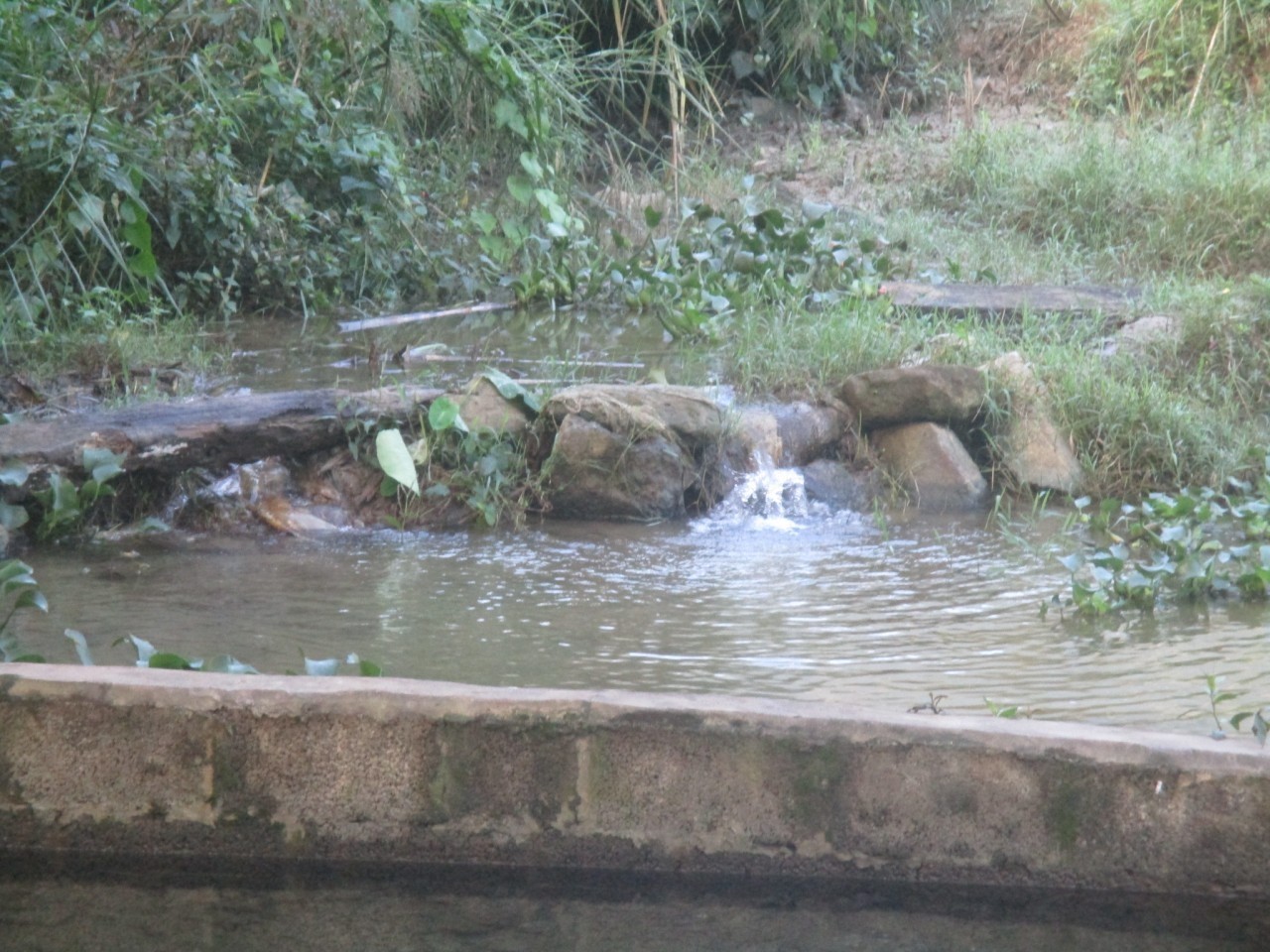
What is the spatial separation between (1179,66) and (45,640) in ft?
34.4

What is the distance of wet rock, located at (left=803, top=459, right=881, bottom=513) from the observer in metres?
5.49

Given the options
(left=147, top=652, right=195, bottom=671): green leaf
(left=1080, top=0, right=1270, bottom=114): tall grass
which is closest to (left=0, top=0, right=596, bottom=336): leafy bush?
(left=147, top=652, right=195, bottom=671): green leaf

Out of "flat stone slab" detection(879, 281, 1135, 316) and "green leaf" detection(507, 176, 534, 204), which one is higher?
"green leaf" detection(507, 176, 534, 204)

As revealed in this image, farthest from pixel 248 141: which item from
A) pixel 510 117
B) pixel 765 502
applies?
pixel 765 502

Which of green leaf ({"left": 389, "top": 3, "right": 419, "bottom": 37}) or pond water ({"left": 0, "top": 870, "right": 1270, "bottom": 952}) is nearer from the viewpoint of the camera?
pond water ({"left": 0, "top": 870, "right": 1270, "bottom": 952})

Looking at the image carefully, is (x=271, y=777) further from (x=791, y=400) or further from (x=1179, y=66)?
(x=1179, y=66)

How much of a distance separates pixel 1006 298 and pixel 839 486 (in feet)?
7.39

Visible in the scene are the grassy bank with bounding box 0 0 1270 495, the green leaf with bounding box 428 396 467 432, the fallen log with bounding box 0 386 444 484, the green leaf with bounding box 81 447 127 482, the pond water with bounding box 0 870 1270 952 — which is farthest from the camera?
the grassy bank with bounding box 0 0 1270 495

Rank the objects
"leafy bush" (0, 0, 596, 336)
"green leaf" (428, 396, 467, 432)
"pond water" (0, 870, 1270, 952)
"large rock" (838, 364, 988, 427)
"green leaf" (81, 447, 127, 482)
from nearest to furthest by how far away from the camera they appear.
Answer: "pond water" (0, 870, 1270, 952) < "green leaf" (81, 447, 127, 482) < "green leaf" (428, 396, 467, 432) < "large rock" (838, 364, 988, 427) < "leafy bush" (0, 0, 596, 336)

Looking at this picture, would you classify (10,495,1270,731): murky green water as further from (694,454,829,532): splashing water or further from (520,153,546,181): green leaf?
(520,153,546,181): green leaf

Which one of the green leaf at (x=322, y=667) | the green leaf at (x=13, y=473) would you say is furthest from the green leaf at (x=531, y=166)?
the green leaf at (x=322, y=667)

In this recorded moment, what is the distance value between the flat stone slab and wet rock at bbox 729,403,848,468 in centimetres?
162

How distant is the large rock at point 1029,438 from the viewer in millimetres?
5535

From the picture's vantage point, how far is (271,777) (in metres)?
2.46
